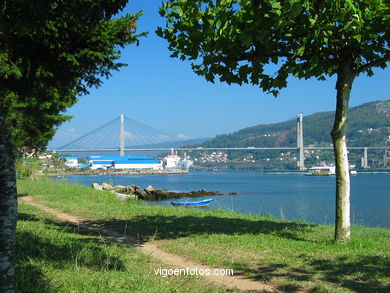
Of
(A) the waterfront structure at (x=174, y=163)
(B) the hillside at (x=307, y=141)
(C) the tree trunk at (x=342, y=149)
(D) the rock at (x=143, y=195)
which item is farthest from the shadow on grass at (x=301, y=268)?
(B) the hillside at (x=307, y=141)

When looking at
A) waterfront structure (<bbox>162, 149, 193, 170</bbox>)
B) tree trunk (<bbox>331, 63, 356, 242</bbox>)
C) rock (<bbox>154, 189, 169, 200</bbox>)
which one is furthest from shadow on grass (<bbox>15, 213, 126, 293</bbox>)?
waterfront structure (<bbox>162, 149, 193, 170</bbox>)

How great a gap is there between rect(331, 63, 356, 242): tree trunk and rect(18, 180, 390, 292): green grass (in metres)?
0.34

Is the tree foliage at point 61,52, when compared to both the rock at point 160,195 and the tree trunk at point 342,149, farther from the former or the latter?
the rock at point 160,195

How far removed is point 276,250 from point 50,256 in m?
3.45

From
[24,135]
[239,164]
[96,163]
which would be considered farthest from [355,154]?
[24,135]

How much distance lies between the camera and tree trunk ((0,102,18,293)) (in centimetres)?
270

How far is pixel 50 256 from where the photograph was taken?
17.8 feet

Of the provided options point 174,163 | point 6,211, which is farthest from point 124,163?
point 6,211

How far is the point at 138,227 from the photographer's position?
29.9 ft

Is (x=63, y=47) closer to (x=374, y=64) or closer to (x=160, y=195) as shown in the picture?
(x=374, y=64)

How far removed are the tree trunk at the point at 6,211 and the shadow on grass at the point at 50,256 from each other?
1085 mm

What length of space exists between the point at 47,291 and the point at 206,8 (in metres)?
4.85

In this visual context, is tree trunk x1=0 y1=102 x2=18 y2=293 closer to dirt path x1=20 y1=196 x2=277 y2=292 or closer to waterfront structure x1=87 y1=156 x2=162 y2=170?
dirt path x1=20 y1=196 x2=277 y2=292

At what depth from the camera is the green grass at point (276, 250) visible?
5258mm
